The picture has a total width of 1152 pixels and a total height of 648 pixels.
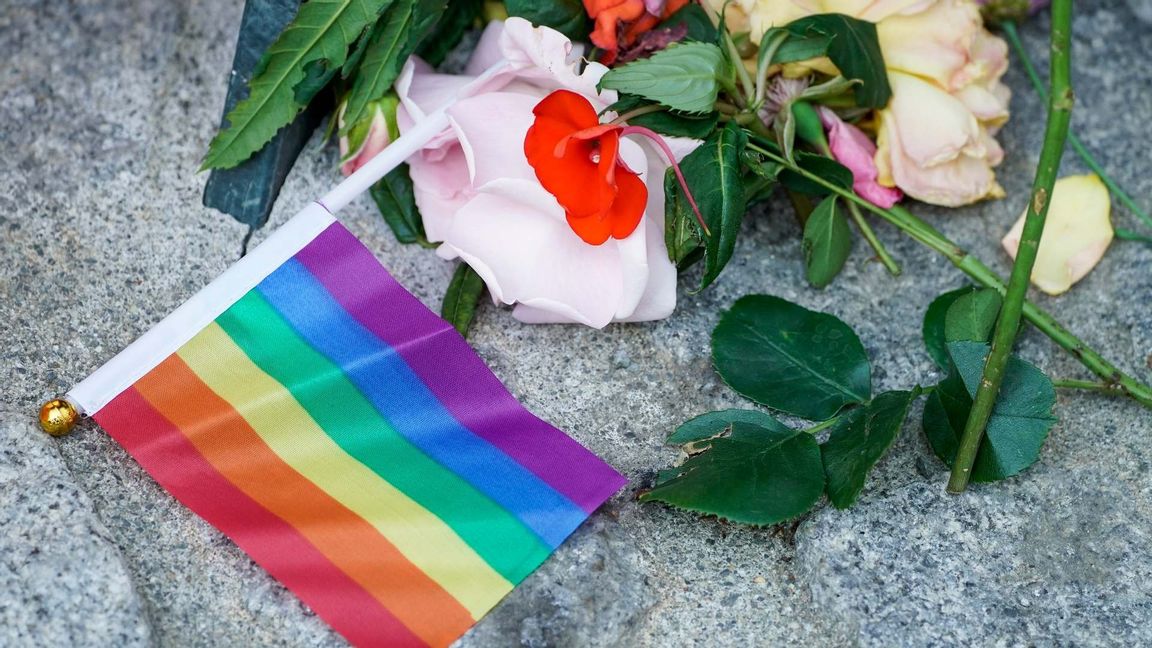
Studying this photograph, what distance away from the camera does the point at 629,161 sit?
71cm

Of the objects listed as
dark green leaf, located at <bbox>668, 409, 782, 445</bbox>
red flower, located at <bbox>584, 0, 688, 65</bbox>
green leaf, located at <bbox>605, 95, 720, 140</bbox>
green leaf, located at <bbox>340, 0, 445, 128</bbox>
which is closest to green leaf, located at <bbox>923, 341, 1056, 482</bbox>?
dark green leaf, located at <bbox>668, 409, 782, 445</bbox>

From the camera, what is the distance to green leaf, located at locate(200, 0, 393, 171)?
0.79 metres

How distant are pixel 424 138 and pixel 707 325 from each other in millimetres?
238

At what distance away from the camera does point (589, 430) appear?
2.46 ft

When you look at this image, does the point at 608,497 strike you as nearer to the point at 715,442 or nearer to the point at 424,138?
the point at 715,442

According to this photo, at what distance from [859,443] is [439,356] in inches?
10.7

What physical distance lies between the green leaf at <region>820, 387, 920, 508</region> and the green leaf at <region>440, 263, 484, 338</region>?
26cm

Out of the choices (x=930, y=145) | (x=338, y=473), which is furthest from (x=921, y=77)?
(x=338, y=473)

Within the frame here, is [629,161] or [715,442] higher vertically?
[629,161]

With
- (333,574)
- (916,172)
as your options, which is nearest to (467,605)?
(333,574)

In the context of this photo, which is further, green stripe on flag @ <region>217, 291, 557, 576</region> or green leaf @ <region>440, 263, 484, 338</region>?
green leaf @ <region>440, 263, 484, 338</region>

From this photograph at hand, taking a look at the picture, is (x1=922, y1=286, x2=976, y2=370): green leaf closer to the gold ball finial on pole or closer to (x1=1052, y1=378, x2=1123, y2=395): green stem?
(x1=1052, y1=378, x2=1123, y2=395): green stem

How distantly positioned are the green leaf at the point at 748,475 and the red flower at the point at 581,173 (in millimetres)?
139

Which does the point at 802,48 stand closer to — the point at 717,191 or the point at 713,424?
the point at 717,191
